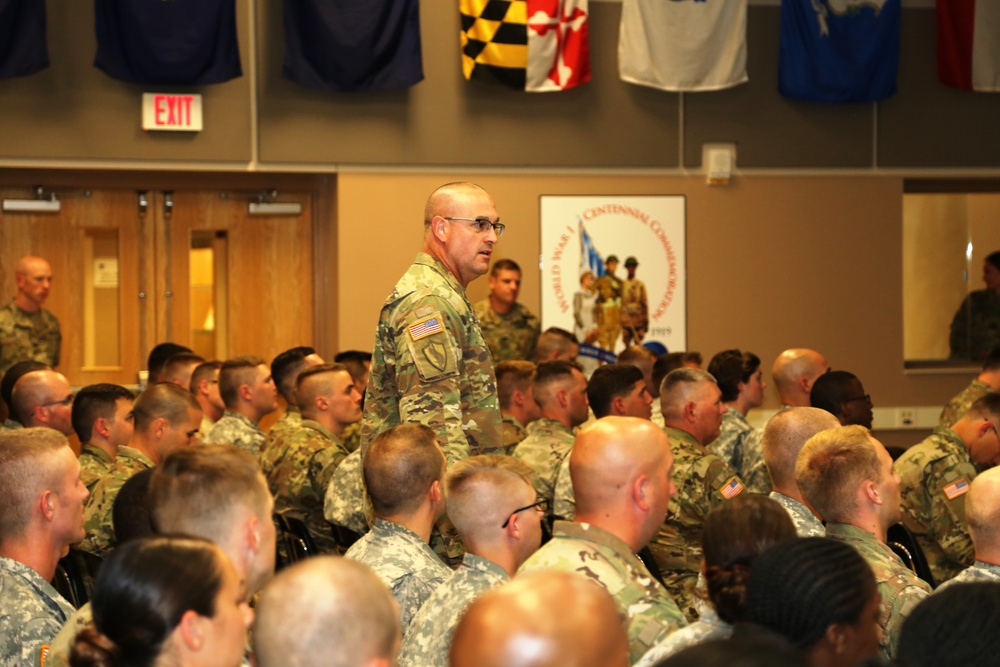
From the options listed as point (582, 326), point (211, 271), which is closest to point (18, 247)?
point (211, 271)

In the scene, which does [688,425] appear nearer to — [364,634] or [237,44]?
[364,634]

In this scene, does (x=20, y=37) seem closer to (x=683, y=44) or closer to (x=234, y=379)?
(x=234, y=379)

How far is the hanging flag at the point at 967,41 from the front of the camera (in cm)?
873

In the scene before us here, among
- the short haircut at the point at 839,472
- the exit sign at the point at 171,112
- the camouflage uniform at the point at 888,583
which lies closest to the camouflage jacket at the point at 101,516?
the short haircut at the point at 839,472

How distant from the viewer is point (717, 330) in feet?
28.3

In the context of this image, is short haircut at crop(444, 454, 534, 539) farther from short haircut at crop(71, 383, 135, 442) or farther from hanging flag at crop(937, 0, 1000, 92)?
hanging flag at crop(937, 0, 1000, 92)

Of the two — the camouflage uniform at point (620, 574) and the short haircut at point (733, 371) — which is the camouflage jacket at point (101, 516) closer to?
the camouflage uniform at point (620, 574)

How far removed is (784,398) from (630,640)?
4258 millimetres

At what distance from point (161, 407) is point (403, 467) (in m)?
1.92

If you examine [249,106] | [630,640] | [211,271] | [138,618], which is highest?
[249,106]

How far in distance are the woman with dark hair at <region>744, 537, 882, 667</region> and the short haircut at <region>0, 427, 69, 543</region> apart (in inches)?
75.6

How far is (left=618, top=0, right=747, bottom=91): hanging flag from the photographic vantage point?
27.2ft

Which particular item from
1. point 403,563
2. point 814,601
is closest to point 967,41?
point 403,563

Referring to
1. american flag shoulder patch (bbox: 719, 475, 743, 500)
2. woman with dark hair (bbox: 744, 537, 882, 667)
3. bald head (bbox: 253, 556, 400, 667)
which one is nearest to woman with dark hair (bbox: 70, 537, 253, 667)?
bald head (bbox: 253, 556, 400, 667)
